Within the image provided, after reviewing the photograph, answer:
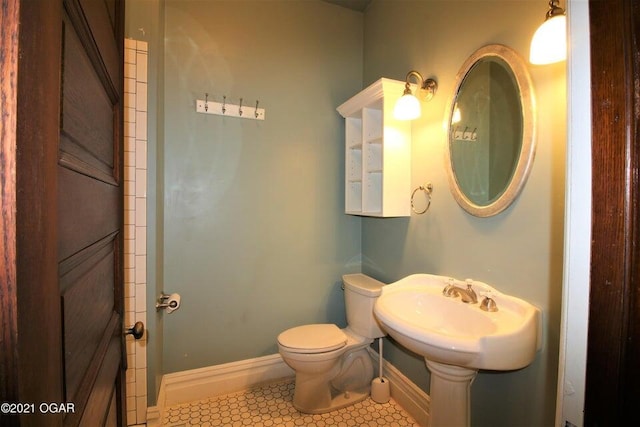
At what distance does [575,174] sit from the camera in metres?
0.47

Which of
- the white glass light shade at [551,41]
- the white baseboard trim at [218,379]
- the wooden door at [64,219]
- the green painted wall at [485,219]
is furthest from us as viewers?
the white baseboard trim at [218,379]

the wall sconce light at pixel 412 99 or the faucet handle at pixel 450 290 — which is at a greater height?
the wall sconce light at pixel 412 99

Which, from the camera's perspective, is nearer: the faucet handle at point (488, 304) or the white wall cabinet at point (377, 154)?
the faucet handle at point (488, 304)

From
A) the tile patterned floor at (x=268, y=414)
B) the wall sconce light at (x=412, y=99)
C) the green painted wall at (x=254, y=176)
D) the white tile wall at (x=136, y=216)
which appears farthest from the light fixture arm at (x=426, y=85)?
the tile patterned floor at (x=268, y=414)

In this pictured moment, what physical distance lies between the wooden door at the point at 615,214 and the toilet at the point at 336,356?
139cm

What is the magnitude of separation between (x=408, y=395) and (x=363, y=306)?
584 millimetres

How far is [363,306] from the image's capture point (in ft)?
6.05

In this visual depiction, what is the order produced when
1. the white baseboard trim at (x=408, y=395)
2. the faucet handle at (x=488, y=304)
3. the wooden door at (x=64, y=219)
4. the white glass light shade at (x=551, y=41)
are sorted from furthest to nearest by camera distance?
1. the white baseboard trim at (x=408, y=395)
2. the faucet handle at (x=488, y=304)
3. the white glass light shade at (x=551, y=41)
4. the wooden door at (x=64, y=219)

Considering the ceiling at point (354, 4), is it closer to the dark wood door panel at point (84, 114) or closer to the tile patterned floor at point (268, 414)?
the dark wood door panel at point (84, 114)

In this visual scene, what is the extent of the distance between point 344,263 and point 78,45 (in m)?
2.02

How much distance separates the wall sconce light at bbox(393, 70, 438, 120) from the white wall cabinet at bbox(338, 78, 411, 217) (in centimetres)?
12

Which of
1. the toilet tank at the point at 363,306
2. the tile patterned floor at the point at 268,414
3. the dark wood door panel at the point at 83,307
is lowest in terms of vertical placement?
the tile patterned floor at the point at 268,414

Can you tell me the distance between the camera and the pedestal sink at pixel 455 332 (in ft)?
3.14

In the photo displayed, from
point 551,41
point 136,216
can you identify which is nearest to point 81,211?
point 136,216
